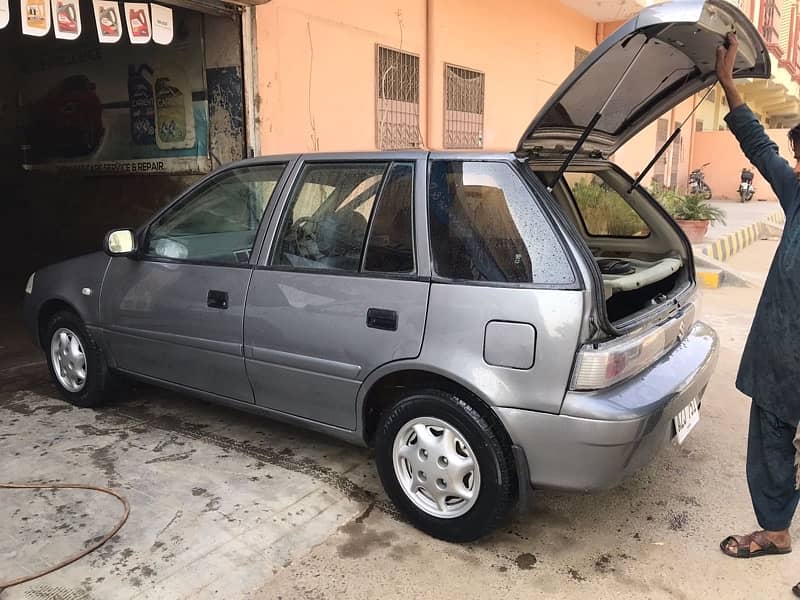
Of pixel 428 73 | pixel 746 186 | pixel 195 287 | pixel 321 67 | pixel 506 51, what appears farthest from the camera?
pixel 746 186

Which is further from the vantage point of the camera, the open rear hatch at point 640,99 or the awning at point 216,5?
the awning at point 216,5

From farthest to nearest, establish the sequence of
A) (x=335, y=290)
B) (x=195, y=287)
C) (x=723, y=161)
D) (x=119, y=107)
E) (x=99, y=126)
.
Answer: (x=723, y=161) → (x=99, y=126) → (x=119, y=107) → (x=195, y=287) → (x=335, y=290)

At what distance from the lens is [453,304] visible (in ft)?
8.63

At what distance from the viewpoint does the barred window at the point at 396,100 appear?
7695 mm

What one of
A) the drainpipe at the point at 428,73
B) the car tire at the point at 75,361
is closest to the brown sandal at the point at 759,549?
the car tire at the point at 75,361

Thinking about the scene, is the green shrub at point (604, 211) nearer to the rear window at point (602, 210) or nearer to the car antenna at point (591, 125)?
the rear window at point (602, 210)

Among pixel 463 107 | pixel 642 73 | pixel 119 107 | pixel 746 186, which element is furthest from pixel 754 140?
pixel 746 186

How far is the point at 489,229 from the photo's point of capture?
2.68m

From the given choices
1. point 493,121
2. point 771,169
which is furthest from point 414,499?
point 493,121

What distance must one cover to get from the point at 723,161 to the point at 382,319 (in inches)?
961

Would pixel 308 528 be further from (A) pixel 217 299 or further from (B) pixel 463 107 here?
(B) pixel 463 107

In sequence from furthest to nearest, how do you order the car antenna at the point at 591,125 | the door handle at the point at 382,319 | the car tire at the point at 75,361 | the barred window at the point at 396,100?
the barred window at the point at 396,100, the car tire at the point at 75,361, the door handle at the point at 382,319, the car antenna at the point at 591,125

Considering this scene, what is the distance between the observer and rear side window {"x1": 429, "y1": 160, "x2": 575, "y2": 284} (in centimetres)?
254

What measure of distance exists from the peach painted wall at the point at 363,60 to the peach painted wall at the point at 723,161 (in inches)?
596
